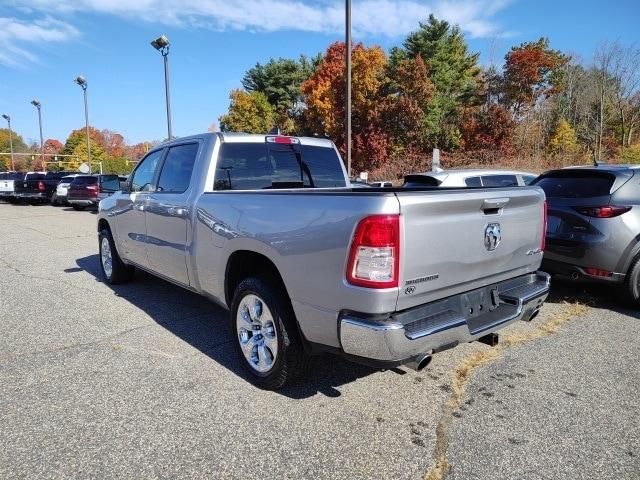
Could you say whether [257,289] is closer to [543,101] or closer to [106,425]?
[106,425]

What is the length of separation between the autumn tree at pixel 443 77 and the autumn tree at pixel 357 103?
8.20ft

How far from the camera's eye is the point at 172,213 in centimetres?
436

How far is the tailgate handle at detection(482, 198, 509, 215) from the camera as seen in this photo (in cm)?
296

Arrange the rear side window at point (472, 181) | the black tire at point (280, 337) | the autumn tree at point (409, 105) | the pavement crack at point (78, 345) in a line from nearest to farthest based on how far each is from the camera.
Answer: the black tire at point (280, 337)
the pavement crack at point (78, 345)
the rear side window at point (472, 181)
the autumn tree at point (409, 105)

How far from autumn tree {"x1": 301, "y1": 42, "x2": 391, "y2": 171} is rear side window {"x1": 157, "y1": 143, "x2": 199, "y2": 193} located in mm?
31299

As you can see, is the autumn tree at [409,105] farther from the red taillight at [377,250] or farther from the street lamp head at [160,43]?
the red taillight at [377,250]

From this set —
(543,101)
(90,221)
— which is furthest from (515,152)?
(90,221)

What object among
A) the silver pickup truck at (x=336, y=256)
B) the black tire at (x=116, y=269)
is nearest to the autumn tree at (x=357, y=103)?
the black tire at (x=116, y=269)

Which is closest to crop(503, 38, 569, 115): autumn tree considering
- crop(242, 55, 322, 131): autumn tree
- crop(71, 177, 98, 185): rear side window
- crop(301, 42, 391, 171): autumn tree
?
crop(301, 42, 391, 171): autumn tree

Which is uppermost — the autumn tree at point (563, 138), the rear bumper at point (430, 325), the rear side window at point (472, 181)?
the autumn tree at point (563, 138)

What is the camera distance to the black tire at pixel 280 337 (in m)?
→ 3.10

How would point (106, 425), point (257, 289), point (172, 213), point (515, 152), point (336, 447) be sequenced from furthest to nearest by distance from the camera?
point (515, 152) < point (172, 213) < point (257, 289) < point (106, 425) < point (336, 447)

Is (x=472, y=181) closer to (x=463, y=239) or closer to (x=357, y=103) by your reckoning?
(x=463, y=239)

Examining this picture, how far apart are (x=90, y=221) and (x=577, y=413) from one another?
16.1 meters
